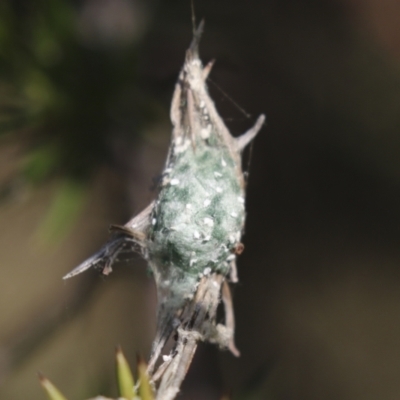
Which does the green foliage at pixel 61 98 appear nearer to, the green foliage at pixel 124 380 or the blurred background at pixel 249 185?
the blurred background at pixel 249 185

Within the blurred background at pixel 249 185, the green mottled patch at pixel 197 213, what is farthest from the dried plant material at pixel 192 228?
the blurred background at pixel 249 185

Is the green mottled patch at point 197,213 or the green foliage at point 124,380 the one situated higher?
the green mottled patch at point 197,213

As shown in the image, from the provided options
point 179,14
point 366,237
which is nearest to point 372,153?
point 366,237

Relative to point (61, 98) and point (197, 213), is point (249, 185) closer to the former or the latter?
point (61, 98)

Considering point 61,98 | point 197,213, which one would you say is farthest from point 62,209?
point 197,213

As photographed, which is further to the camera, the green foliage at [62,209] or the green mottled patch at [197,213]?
the green foliage at [62,209]

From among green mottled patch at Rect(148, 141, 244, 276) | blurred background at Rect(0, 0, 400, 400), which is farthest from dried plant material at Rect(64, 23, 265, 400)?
blurred background at Rect(0, 0, 400, 400)

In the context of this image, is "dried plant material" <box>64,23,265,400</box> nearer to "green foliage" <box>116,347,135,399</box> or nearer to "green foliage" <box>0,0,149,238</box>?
"green foliage" <box>116,347,135,399</box>

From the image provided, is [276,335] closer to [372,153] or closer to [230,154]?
[372,153]
